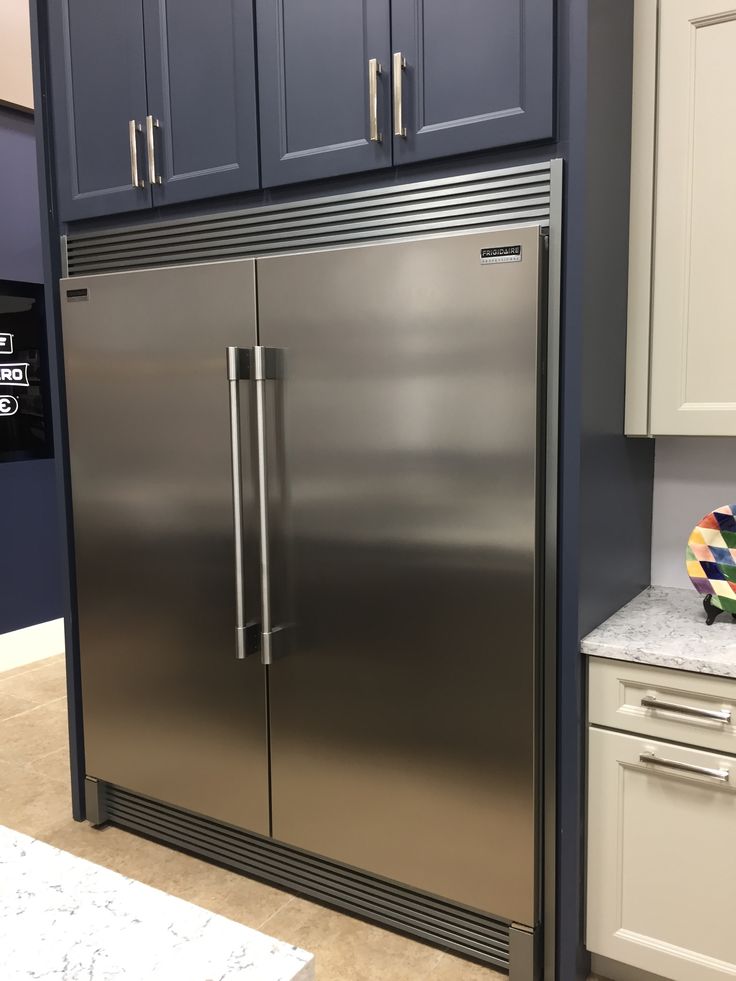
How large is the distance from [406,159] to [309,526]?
2.83ft

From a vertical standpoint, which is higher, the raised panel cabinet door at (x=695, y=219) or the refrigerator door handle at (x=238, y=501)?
the raised panel cabinet door at (x=695, y=219)

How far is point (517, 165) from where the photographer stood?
176 centimetres

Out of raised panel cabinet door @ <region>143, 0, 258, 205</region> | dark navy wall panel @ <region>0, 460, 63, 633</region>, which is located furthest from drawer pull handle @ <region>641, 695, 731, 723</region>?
dark navy wall panel @ <region>0, 460, 63, 633</region>

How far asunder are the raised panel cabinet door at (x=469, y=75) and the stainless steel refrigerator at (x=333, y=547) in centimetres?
23

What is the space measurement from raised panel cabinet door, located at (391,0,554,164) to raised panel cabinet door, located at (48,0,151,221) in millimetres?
794

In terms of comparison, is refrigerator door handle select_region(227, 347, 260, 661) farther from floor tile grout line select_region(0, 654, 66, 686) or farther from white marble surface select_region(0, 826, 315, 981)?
floor tile grout line select_region(0, 654, 66, 686)

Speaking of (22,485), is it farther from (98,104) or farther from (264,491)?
(264,491)

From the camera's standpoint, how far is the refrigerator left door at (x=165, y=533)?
2146mm

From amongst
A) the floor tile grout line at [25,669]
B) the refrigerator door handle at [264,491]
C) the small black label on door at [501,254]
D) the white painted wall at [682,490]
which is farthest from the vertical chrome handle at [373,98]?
the floor tile grout line at [25,669]

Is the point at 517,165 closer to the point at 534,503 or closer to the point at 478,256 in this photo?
the point at 478,256

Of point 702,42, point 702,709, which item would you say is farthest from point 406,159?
point 702,709

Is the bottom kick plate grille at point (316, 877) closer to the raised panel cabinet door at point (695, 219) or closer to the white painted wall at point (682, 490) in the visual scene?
the white painted wall at point (682, 490)

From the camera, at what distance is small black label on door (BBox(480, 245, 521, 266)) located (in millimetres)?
1693

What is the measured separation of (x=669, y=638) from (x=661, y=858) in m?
0.46
